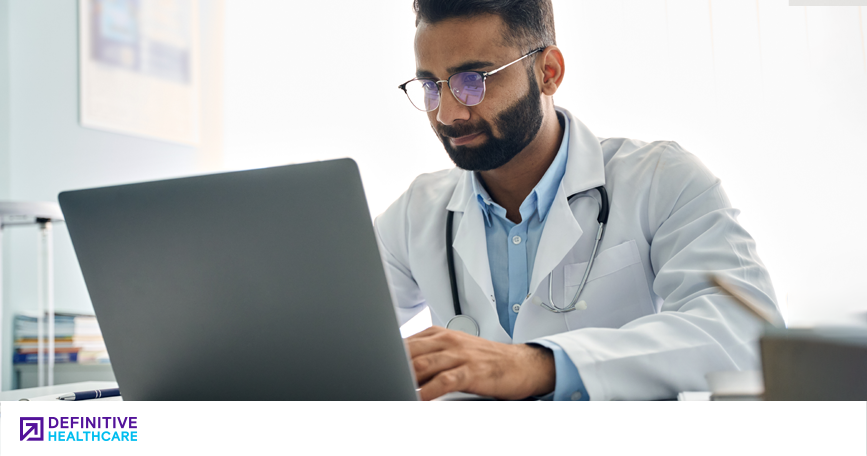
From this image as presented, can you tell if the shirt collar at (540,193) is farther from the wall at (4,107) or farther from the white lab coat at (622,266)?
the wall at (4,107)

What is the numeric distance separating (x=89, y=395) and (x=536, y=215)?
855mm

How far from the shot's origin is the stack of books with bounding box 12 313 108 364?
2.41 m

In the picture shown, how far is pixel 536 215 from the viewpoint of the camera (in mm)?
1279

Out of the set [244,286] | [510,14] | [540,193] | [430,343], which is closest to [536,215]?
[540,193]

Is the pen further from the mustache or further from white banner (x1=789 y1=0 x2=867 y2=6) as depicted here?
white banner (x1=789 y1=0 x2=867 y2=6)

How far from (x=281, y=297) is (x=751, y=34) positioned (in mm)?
2291

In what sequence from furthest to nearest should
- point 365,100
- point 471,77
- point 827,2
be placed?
point 365,100
point 827,2
point 471,77

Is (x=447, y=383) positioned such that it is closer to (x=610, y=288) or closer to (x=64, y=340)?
(x=610, y=288)

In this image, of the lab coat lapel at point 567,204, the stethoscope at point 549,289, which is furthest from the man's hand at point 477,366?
the lab coat lapel at point 567,204

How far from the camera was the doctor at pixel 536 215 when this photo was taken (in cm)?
102

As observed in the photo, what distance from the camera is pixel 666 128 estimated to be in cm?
237

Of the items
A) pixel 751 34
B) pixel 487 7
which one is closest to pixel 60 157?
pixel 487 7
